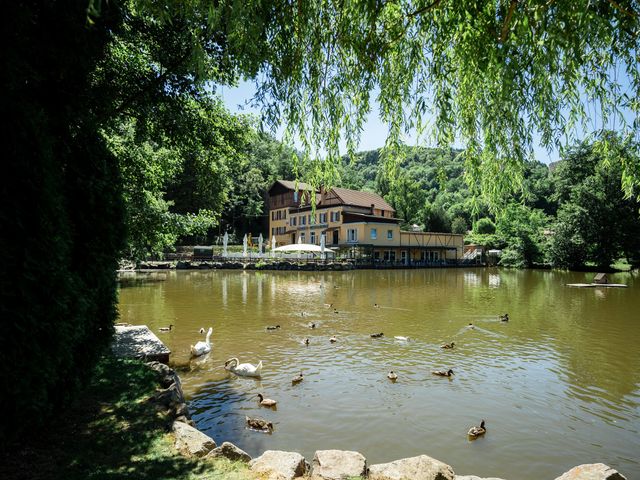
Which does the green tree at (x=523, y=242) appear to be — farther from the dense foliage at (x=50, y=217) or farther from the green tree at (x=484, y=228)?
the dense foliage at (x=50, y=217)

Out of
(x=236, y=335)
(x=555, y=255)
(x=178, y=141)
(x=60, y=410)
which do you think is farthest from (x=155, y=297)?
(x=555, y=255)

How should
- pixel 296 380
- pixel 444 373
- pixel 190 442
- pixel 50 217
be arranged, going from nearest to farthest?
pixel 50 217 → pixel 190 442 → pixel 296 380 → pixel 444 373

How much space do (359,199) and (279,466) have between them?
169ft

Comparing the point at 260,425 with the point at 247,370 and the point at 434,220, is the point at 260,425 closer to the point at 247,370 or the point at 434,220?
the point at 247,370

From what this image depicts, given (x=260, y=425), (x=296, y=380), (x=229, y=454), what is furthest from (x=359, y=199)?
(x=229, y=454)

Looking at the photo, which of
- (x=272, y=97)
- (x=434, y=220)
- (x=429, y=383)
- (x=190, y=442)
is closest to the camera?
(x=190, y=442)

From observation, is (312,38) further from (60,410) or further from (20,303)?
(60,410)

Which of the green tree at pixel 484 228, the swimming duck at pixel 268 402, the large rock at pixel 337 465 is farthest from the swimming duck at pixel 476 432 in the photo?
the green tree at pixel 484 228

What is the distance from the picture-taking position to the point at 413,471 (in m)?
4.35

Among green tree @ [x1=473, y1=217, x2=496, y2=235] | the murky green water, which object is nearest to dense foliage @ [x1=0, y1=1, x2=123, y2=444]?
the murky green water

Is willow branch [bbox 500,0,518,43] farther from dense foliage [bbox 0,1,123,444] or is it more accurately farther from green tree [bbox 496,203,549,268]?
green tree [bbox 496,203,549,268]

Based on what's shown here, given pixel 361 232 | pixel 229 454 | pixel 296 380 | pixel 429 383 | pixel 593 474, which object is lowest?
pixel 429 383

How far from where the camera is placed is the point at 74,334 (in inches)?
165

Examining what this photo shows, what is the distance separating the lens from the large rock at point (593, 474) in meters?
4.13
